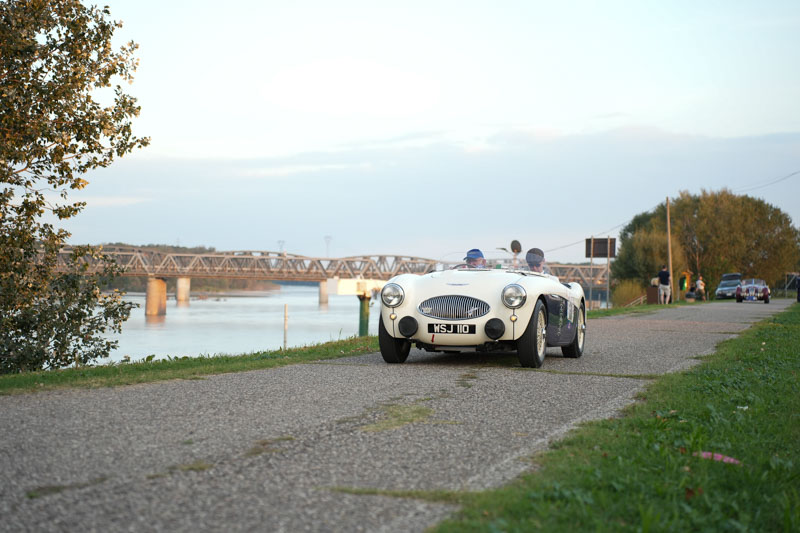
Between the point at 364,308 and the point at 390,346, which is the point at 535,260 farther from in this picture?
the point at 364,308

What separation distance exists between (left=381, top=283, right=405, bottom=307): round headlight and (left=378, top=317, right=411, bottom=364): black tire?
0.22 m

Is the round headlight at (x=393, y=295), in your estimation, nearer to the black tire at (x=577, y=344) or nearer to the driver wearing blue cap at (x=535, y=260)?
the driver wearing blue cap at (x=535, y=260)

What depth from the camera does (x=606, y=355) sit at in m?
10.9

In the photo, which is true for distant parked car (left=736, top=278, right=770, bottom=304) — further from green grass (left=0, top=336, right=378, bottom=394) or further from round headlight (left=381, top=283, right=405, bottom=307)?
round headlight (left=381, top=283, right=405, bottom=307)

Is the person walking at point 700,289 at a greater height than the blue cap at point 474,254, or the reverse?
the blue cap at point 474,254

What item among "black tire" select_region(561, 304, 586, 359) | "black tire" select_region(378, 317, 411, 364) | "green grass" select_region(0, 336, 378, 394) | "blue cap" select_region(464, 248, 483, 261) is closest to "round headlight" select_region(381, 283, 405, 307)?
"black tire" select_region(378, 317, 411, 364)

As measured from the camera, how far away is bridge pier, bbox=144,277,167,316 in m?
85.6

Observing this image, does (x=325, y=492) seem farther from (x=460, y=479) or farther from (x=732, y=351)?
(x=732, y=351)

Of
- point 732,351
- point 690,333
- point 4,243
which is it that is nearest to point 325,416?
point 732,351

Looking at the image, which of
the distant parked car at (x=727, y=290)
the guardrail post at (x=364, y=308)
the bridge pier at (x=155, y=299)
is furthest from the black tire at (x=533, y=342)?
the bridge pier at (x=155, y=299)

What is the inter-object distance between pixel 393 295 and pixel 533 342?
5.61ft

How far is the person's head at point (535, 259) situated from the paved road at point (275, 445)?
2.66 m

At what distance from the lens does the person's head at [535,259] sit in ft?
35.4

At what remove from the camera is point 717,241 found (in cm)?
6512
